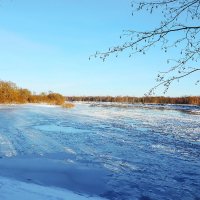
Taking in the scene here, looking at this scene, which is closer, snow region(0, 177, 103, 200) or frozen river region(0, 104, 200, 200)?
snow region(0, 177, 103, 200)

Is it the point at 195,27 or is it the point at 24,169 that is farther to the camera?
the point at 24,169

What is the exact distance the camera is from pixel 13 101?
63.8m

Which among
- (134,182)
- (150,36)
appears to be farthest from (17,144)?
(150,36)

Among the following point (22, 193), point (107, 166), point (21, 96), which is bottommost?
point (107, 166)

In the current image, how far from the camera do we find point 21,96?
2721 inches

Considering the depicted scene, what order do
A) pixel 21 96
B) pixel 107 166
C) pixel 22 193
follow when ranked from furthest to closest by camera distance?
1. pixel 21 96
2. pixel 107 166
3. pixel 22 193

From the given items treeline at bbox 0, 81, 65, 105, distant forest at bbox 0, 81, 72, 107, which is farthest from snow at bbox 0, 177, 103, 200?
treeline at bbox 0, 81, 65, 105

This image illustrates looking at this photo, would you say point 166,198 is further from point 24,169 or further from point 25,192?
point 24,169

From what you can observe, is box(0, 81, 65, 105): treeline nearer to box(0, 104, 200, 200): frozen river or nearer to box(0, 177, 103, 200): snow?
box(0, 104, 200, 200): frozen river

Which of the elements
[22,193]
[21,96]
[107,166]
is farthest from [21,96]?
[22,193]

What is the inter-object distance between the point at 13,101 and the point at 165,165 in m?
57.3

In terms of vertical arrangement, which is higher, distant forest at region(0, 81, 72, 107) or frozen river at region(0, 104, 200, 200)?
distant forest at region(0, 81, 72, 107)

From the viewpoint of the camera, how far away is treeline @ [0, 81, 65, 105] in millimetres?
63619

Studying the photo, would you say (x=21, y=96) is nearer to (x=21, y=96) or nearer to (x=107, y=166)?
(x=21, y=96)
